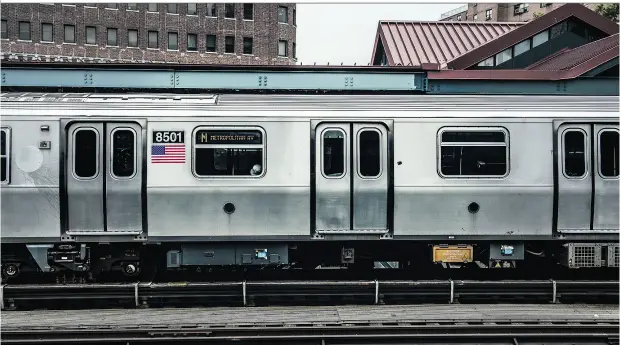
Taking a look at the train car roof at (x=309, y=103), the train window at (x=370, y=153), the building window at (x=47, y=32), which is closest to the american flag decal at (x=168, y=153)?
the train car roof at (x=309, y=103)

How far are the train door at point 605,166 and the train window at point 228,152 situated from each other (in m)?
5.74

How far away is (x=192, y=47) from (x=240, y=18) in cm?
466

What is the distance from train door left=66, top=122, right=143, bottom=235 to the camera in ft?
34.9

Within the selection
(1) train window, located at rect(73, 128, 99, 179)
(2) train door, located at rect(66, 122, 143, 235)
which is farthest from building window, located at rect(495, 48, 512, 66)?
(1) train window, located at rect(73, 128, 99, 179)

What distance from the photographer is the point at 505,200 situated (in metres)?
10.9

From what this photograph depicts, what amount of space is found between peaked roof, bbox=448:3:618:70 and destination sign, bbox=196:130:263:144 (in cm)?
737

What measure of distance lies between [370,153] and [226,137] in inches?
96.7

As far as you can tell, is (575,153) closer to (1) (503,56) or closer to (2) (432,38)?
(1) (503,56)

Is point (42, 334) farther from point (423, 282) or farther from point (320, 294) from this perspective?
point (423, 282)

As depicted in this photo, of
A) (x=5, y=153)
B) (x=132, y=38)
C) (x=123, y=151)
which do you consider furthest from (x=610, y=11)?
(x=5, y=153)

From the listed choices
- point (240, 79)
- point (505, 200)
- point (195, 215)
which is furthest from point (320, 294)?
point (240, 79)

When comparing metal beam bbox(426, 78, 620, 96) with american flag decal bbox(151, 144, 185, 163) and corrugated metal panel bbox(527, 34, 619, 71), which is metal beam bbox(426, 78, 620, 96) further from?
american flag decal bbox(151, 144, 185, 163)

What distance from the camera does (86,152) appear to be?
10.7 metres

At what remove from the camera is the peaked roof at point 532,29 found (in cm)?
1661
